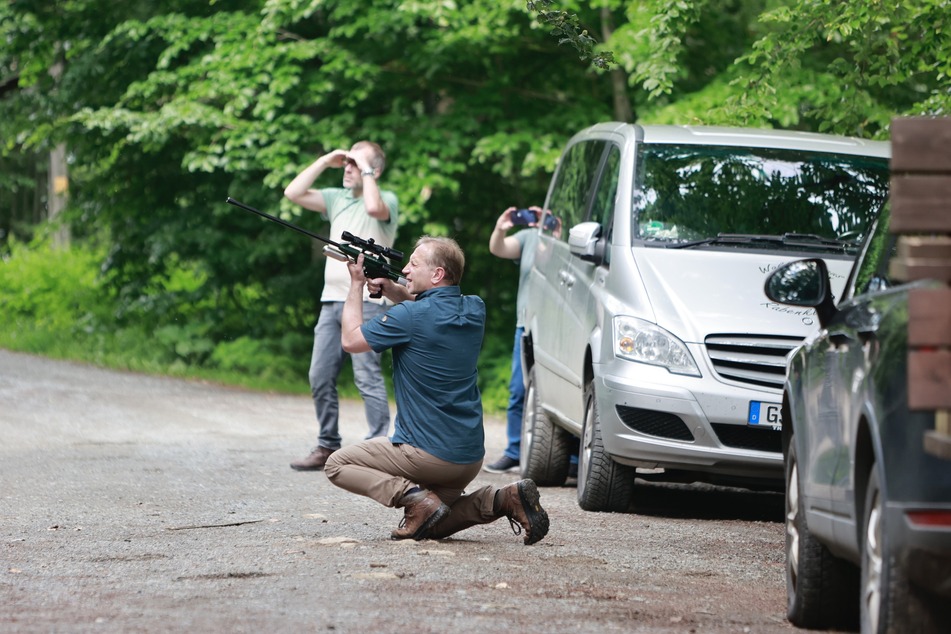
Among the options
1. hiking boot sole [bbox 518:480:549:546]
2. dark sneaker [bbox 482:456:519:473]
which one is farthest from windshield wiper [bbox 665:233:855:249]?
dark sneaker [bbox 482:456:519:473]

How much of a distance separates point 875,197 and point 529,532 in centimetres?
308

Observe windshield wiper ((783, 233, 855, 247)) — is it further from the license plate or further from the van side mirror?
the license plate

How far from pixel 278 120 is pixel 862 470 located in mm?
12818

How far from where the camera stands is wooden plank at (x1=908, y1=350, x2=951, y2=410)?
349cm

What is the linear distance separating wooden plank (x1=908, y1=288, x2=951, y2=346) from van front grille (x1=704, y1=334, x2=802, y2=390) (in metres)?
4.23

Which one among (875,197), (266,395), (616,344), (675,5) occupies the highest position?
(675,5)

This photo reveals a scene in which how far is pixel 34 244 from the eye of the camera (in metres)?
24.3

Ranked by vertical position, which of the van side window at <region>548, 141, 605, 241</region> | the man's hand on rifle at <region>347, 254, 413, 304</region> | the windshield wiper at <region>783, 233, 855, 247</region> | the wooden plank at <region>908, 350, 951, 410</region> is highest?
the van side window at <region>548, 141, 605, 241</region>

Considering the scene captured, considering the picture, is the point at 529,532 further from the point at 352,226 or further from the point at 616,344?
the point at 352,226

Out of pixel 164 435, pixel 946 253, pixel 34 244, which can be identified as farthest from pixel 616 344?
pixel 34 244

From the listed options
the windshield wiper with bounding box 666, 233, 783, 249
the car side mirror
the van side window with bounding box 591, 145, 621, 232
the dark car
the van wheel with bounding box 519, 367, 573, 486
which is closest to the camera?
the dark car

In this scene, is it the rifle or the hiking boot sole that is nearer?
the hiking boot sole

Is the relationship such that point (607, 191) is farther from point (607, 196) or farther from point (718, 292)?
point (718, 292)

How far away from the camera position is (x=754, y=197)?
28.4ft
